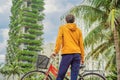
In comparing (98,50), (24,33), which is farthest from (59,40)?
(24,33)

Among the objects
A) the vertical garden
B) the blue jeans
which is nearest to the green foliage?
the vertical garden

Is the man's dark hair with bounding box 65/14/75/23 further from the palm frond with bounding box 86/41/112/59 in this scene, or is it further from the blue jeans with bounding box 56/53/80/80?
the palm frond with bounding box 86/41/112/59

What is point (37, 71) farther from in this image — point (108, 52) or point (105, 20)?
point (108, 52)

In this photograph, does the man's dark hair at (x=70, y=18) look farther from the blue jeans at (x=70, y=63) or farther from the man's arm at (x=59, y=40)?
the blue jeans at (x=70, y=63)

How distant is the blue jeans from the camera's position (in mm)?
7559

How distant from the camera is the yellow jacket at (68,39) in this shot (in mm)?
7547

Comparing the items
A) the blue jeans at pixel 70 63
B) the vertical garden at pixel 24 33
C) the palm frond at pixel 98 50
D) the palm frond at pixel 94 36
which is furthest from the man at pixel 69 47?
the vertical garden at pixel 24 33

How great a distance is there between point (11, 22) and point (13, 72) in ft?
55.1

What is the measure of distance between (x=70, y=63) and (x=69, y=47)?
32cm

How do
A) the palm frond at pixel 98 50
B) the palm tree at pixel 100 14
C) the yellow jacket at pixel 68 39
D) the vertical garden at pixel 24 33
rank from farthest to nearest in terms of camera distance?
1. the vertical garden at pixel 24 33
2. the palm frond at pixel 98 50
3. the palm tree at pixel 100 14
4. the yellow jacket at pixel 68 39

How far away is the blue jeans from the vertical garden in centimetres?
7072

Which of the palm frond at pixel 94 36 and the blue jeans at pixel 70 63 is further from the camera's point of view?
the palm frond at pixel 94 36

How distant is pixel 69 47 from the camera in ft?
24.7

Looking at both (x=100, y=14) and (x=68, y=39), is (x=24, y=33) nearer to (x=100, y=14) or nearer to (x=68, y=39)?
(x=100, y=14)
